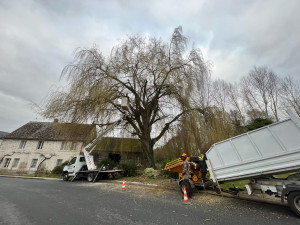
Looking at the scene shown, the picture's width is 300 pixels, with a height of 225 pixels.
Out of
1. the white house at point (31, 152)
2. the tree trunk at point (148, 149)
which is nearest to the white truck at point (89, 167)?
the tree trunk at point (148, 149)

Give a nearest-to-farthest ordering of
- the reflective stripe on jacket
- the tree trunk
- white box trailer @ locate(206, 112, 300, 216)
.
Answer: white box trailer @ locate(206, 112, 300, 216)
the reflective stripe on jacket
the tree trunk

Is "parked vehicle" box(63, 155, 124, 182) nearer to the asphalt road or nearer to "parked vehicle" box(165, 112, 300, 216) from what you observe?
the asphalt road

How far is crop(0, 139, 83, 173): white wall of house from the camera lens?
20.2 m

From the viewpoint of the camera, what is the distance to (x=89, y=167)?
10547 mm

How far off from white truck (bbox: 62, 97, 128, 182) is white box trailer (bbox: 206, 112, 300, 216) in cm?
755

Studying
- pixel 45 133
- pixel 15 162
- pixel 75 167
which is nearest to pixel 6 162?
pixel 15 162

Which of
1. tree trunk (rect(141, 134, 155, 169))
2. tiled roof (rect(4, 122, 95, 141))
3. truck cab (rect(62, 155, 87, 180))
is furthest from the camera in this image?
truck cab (rect(62, 155, 87, 180))

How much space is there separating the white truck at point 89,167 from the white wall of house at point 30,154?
908 centimetres

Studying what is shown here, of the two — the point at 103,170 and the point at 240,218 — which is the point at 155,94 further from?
the point at 240,218

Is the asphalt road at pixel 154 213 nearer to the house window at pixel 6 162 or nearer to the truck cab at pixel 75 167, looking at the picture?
the truck cab at pixel 75 167

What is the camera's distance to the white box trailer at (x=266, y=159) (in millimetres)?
3463

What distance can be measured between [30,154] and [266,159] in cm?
2849

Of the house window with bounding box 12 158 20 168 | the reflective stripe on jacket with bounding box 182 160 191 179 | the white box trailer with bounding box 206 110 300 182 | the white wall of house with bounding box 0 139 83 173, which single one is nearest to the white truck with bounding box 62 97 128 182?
the reflective stripe on jacket with bounding box 182 160 191 179

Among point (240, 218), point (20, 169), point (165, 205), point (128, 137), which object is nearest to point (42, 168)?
point (20, 169)
